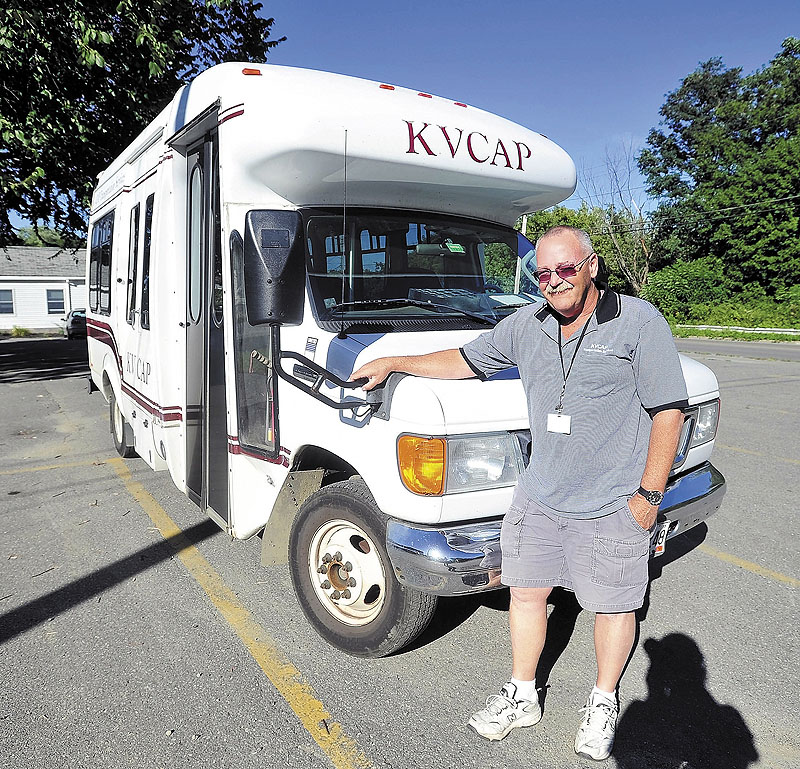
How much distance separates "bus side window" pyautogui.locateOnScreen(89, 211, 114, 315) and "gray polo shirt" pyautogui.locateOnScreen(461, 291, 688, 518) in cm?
558

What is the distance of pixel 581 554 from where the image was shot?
273cm

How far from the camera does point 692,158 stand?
4231 centimetres

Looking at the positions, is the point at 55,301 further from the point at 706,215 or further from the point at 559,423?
the point at 559,423

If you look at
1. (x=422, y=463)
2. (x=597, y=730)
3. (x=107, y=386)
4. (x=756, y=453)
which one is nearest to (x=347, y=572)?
(x=422, y=463)

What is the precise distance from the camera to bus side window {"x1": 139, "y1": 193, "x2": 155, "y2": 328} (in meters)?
5.26

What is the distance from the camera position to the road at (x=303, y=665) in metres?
2.79

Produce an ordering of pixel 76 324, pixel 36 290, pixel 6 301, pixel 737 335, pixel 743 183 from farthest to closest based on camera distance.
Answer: pixel 36 290 < pixel 6 301 < pixel 743 183 < pixel 76 324 < pixel 737 335

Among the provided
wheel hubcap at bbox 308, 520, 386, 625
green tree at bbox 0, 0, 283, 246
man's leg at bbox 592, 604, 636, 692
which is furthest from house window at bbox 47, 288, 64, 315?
man's leg at bbox 592, 604, 636, 692

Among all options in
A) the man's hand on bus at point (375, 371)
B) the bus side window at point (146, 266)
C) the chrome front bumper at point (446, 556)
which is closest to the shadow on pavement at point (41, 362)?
the bus side window at point (146, 266)

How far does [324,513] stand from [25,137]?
37.0ft

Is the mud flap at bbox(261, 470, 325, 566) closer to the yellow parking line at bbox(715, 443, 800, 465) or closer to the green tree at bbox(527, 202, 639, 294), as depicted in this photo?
the yellow parking line at bbox(715, 443, 800, 465)

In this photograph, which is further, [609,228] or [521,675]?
[609,228]

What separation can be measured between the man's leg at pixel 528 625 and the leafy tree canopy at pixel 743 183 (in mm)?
36013

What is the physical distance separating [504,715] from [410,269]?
246cm
